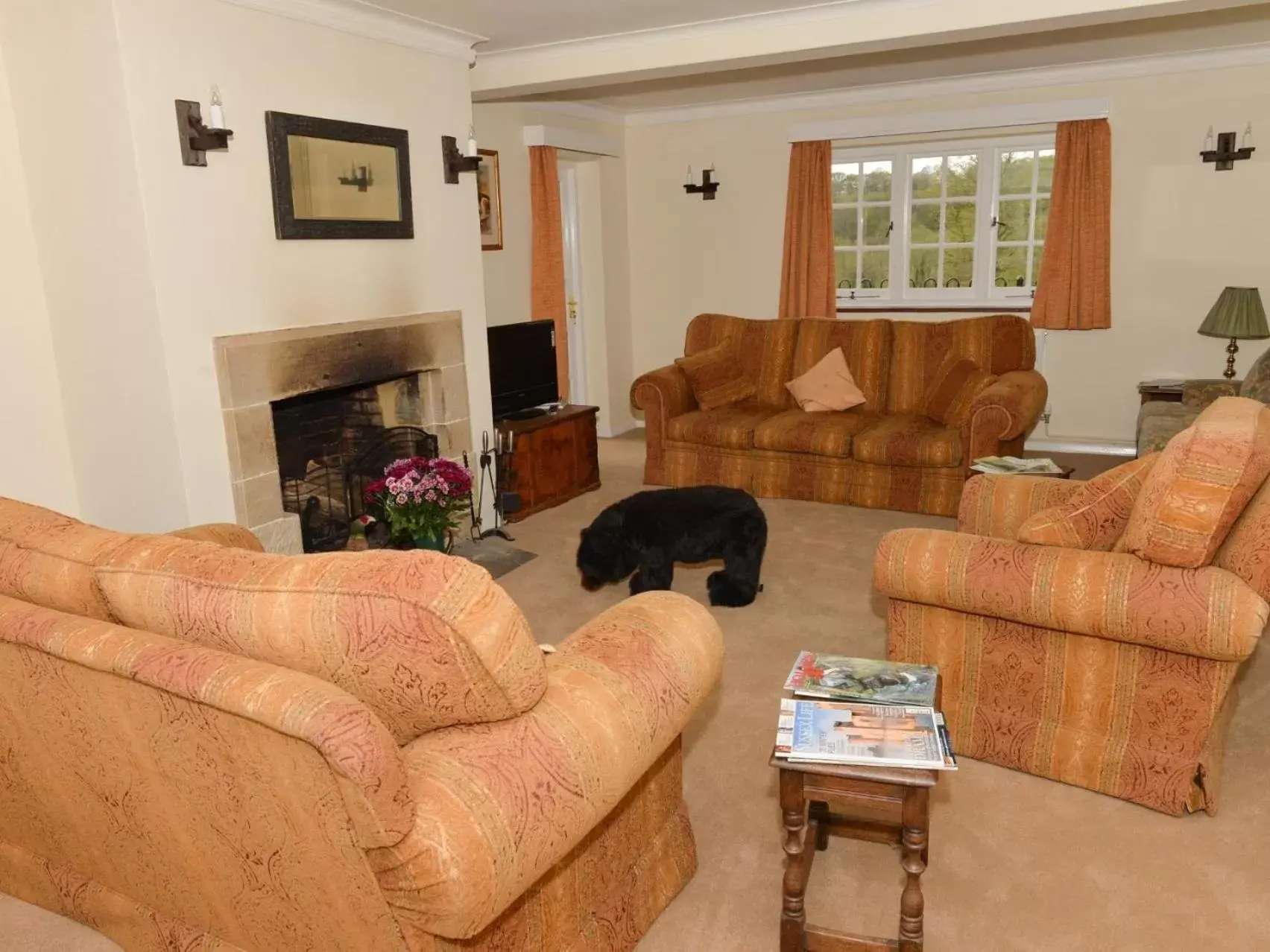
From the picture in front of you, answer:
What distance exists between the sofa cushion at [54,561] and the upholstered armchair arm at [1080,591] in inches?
72.8

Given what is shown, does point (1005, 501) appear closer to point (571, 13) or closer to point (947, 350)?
point (947, 350)

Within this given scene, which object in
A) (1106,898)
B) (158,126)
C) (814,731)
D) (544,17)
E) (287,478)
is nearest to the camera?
(814,731)

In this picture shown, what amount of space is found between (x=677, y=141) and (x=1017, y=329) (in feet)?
9.87

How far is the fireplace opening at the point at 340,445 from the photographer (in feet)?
14.5

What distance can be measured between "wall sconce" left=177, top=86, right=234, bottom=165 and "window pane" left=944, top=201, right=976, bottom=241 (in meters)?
4.67

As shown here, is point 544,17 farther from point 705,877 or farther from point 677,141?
point 705,877

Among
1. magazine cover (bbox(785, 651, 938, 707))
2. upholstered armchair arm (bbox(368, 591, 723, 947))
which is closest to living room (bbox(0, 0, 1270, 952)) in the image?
upholstered armchair arm (bbox(368, 591, 723, 947))

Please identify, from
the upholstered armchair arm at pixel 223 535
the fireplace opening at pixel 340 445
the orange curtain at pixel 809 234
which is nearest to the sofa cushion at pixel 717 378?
the orange curtain at pixel 809 234

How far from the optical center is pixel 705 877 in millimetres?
2252

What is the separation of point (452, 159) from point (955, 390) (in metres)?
2.86

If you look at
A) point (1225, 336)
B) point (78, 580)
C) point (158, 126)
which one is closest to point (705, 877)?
point (78, 580)

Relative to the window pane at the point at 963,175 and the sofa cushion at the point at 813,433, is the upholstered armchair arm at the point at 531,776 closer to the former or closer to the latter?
the sofa cushion at the point at 813,433

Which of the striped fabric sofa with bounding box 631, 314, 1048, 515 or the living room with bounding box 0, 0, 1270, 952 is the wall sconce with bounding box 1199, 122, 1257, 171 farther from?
the striped fabric sofa with bounding box 631, 314, 1048, 515

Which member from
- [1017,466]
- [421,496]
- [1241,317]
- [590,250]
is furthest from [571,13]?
[1241,317]
